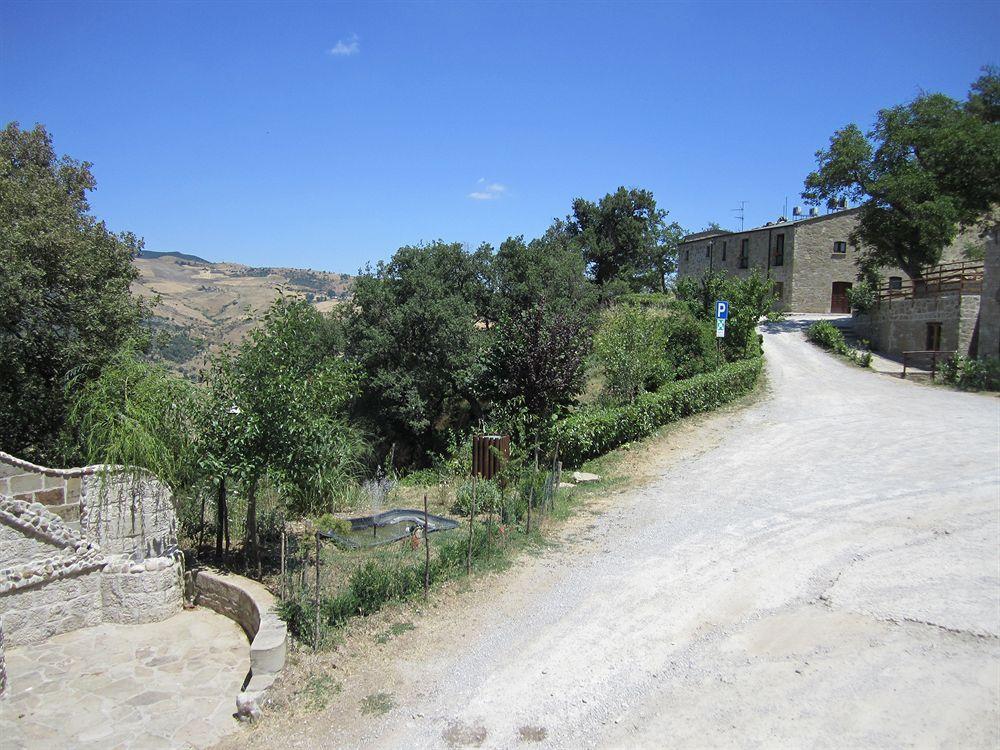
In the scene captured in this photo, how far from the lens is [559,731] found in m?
5.35

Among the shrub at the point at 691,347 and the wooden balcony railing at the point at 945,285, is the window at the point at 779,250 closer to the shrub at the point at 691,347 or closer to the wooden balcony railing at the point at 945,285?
the wooden balcony railing at the point at 945,285

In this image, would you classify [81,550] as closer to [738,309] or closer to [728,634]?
[728,634]

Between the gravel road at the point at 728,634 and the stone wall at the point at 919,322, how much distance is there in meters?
15.6

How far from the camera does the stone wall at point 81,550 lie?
7367 mm

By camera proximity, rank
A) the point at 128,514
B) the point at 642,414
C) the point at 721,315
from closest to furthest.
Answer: the point at 128,514
the point at 642,414
the point at 721,315

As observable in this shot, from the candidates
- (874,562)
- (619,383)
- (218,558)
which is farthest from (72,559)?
(619,383)

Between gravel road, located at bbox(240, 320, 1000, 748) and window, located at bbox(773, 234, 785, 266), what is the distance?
103 ft

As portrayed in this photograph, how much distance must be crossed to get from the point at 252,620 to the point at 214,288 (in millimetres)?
93575

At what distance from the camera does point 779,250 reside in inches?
1633

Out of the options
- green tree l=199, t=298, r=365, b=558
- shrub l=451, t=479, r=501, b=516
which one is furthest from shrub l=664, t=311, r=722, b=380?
green tree l=199, t=298, r=365, b=558

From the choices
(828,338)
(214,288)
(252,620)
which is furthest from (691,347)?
(214,288)

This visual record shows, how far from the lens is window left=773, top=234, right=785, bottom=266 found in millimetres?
41000

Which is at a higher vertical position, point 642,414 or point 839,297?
point 839,297

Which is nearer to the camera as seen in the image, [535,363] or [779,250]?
[535,363]
